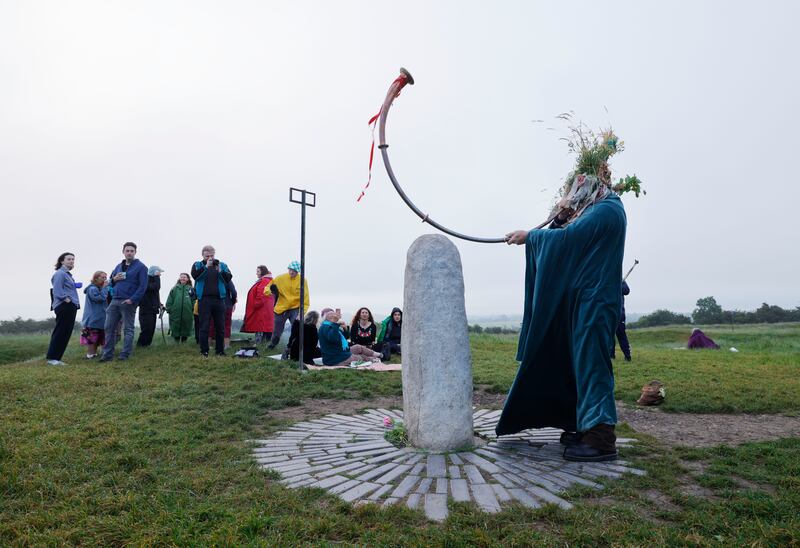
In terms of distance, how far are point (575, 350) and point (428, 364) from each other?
1143 millimetres

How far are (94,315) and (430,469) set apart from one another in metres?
10.2

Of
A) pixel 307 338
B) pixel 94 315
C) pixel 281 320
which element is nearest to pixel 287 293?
pixel 281 320

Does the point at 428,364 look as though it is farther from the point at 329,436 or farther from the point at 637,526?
the point at 637,526

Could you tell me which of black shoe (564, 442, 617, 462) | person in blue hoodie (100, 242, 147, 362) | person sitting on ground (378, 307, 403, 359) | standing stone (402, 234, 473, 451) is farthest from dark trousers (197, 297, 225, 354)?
black shoe (564, 442, 617, 462)

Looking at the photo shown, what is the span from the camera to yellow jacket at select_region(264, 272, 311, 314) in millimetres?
11844

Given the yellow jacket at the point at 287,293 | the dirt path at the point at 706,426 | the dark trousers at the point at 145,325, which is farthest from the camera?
the dark trousers at the point at 145,325

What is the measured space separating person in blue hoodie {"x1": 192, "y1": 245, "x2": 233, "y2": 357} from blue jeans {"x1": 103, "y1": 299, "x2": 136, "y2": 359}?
52.2 inches

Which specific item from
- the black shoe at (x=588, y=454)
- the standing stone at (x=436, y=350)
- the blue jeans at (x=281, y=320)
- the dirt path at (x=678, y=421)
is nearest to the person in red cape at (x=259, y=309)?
the blue jeans at (x=281, y=320)

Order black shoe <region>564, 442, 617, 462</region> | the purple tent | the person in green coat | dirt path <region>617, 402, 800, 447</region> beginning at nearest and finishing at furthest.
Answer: black shoe <region>564, 442, 617, 462</region>
dirt path <region>617, 402, 800, 447</region>
the person in green coat
the purple tent

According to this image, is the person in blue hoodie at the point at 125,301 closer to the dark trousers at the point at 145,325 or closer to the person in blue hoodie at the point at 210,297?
the person in blue hoodie at the point at 210,297

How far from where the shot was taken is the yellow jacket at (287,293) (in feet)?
38.9

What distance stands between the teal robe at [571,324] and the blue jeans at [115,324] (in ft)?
28.2

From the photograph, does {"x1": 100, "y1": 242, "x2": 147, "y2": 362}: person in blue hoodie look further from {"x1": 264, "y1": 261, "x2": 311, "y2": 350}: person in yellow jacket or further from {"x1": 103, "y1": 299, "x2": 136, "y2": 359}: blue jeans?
{"x1": 264, "y1": 261, "x2": 311, "y2": 350}: person in yellow jacket

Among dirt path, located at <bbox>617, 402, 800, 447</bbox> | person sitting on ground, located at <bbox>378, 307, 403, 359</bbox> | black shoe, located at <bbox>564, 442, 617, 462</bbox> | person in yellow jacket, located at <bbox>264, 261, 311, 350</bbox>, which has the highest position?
person in yellow jacket, located at <bbox>264, 261, 311, 350</bbox>
